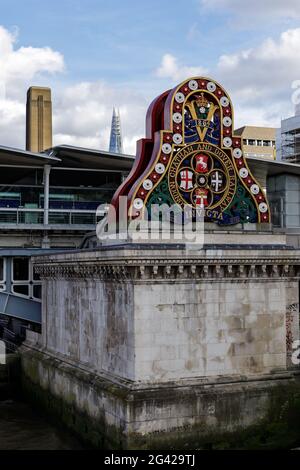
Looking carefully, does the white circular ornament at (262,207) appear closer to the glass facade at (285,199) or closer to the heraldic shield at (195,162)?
the heraldic shield at (195,162)

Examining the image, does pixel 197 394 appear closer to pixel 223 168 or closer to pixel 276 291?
pixel 276 291

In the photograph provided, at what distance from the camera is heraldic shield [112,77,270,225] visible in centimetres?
3512

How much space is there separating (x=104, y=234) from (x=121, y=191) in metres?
3.07

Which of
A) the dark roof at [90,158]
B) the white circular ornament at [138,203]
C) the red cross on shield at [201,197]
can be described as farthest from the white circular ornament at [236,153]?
the dark roof at [90,158]

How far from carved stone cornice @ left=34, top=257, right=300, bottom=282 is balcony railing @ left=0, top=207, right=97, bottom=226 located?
1929 centimetres

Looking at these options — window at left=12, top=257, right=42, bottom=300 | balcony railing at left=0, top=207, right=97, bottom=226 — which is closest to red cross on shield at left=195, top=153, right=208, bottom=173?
window at left=12, top=257, right=42, bottom=300

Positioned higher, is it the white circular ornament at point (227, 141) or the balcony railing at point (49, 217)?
the white circular ornament at point (227, 141)

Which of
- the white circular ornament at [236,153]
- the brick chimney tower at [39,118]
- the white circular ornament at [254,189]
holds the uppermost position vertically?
the brick chimney tower at [39,118]

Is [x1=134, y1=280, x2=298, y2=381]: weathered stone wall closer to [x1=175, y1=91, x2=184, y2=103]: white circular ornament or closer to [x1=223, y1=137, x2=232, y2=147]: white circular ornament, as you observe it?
[x1=223, y1=137, x2=232, y2=147]: white circular ornament

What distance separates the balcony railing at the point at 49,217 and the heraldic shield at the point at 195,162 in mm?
20299

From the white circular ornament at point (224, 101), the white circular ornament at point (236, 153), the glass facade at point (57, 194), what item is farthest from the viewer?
the glass facade at point (57, 194)

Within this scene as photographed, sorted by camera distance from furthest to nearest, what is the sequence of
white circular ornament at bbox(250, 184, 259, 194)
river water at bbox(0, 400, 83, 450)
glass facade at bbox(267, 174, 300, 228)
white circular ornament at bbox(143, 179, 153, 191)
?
1. glass facade at bbox(267, 174, 300, 228)
2. white circular ornament at bbox(250, 184, 259, 194)
3. river water at bbox(0, 400, 83, 450)
4. white circular ornament at bbox(143, 179, 153, 191)

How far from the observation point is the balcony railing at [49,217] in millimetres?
55094
